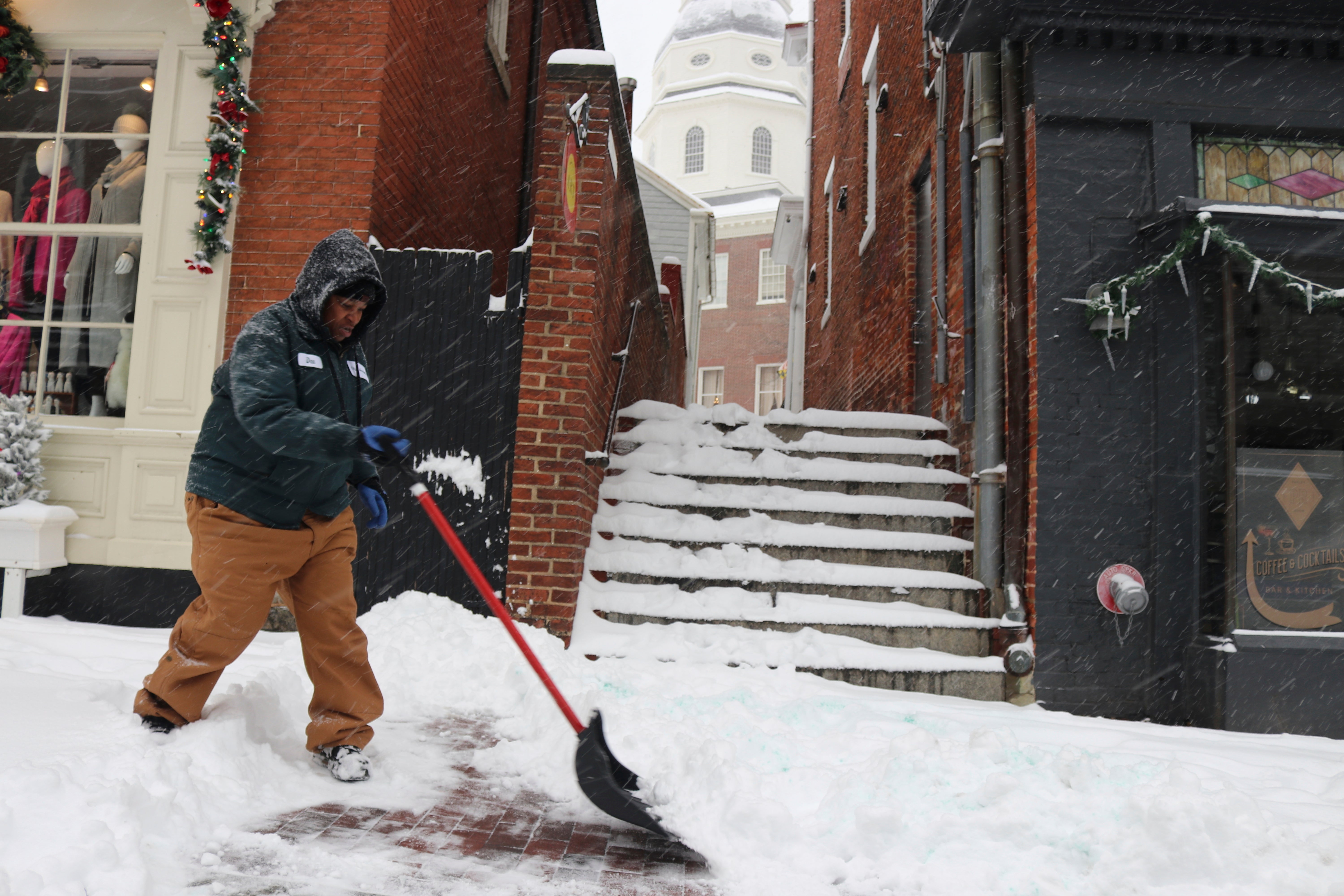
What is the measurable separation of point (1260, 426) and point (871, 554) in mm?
2432

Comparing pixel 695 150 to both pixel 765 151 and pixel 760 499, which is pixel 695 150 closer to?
pixel 765 151

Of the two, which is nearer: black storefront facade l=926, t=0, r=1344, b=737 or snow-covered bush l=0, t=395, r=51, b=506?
black storefront facade l=926, t=0, r=1344, b=737

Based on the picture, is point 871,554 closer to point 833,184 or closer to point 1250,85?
point 1250,85

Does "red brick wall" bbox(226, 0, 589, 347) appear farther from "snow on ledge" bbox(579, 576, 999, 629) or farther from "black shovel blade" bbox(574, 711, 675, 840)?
"black shovel blade" bbox(574, 711, 675, 840)

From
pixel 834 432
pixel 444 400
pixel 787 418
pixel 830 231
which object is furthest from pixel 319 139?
pixel 830 231

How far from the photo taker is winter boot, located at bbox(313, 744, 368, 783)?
9.80 feet

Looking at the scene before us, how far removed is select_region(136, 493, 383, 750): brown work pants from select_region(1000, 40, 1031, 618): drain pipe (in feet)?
12.4

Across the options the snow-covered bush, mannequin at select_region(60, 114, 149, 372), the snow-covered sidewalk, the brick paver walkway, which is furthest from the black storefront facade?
the snow-covered bush

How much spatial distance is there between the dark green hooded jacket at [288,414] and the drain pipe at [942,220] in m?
4.69

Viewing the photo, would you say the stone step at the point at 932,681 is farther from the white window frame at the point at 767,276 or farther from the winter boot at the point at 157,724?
the white window frame at the point at 767,276

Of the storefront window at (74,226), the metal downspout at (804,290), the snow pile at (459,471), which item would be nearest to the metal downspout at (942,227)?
the snow pile at (459,471)

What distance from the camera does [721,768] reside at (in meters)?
2.95

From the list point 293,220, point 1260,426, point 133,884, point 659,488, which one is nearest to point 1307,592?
point 1260,426

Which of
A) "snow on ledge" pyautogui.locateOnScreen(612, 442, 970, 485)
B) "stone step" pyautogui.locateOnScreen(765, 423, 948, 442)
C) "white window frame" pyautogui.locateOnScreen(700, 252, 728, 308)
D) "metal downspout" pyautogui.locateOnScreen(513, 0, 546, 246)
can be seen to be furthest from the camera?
"white window frame" pyautogui.locateOnScreen(700, 252, 728, 308)
